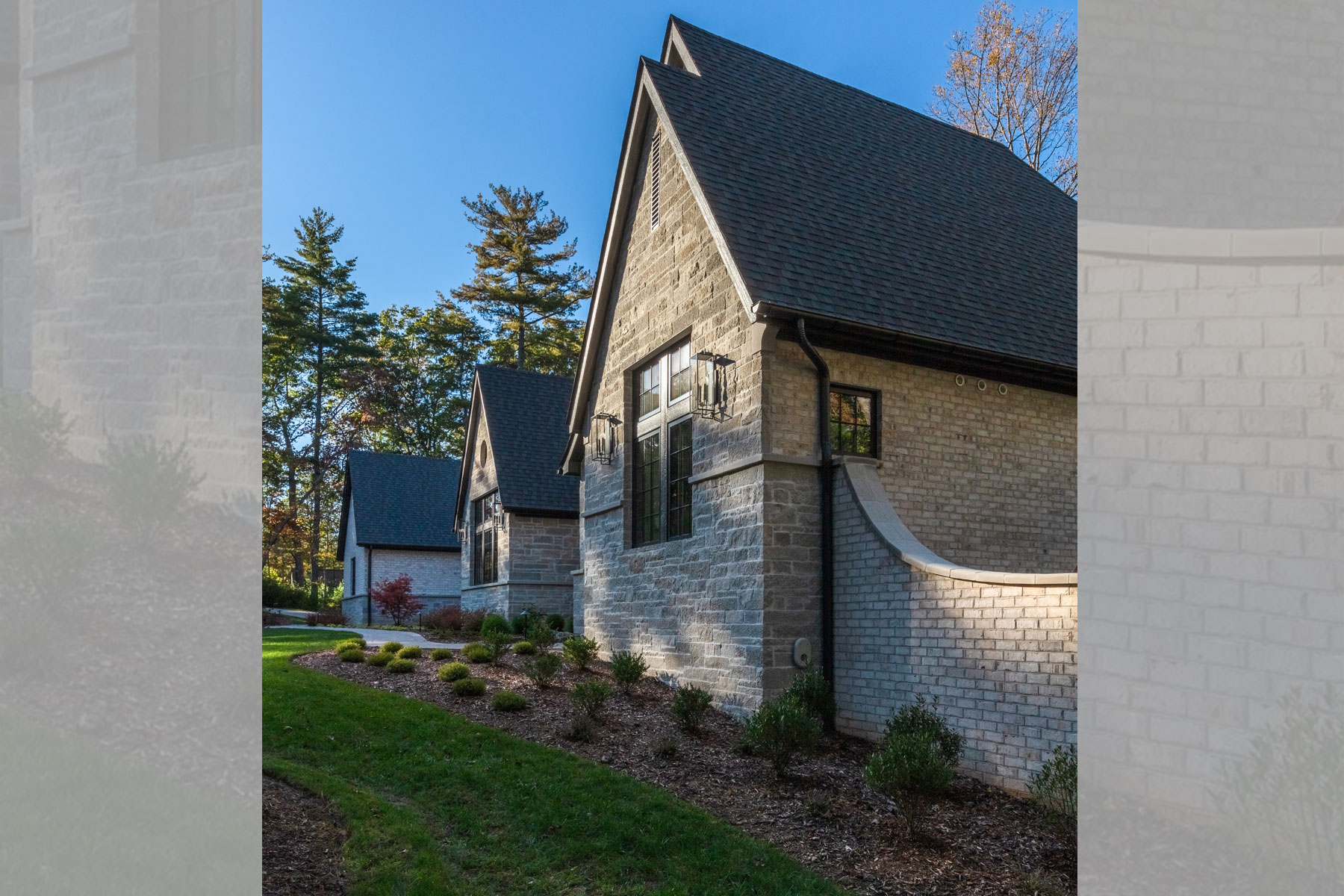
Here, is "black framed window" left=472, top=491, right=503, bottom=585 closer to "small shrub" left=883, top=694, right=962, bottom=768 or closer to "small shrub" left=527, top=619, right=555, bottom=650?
"small shrub" left=527, top=619, right=555, bottom=650

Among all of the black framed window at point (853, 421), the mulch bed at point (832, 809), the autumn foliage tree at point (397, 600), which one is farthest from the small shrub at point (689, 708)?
the autumn foliage tree at point (397, 600)

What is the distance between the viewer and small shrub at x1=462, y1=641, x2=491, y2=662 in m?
13.0

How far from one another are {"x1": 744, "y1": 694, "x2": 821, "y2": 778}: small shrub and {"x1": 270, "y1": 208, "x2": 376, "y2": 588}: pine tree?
34.2 m

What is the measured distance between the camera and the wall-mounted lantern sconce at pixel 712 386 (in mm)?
10867

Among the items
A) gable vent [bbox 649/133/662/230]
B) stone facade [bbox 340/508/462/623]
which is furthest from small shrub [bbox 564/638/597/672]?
stone facade [bbox 340/508/462/623]

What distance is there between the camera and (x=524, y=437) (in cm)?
2359

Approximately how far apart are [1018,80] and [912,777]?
64.3ft

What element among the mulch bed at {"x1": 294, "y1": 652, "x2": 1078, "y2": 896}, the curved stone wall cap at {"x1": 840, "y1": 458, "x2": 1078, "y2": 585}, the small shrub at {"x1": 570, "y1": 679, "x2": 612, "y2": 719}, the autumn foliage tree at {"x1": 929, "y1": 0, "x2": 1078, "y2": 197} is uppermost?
the autumn foliage tree at {"x1": 929, "y1": 0, "x2": 1078, "y2": 197}

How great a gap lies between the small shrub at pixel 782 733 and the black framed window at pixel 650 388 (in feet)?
19.0

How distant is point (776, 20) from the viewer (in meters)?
21.9

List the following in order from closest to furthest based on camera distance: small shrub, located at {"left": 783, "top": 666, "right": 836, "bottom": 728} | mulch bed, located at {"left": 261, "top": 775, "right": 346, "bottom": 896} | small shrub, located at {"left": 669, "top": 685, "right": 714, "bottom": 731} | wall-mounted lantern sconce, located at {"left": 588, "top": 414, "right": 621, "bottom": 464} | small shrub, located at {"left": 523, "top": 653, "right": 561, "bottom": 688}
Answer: mulch bed, located at {"left": 261, "top": 775, "right": 346, "bottom": 896} < small shrub, located at {"left": 669, "top": 685, "right": 714, "bottom": 731} < small shrub, located at {"left": 783, "top": 666, "right": 836, "bottom": 728} < small shrub, located at {"left": 523, "top": 653, "right": 561, "bottom": 688} < wall-mounted lantern sconce, located at {"left": 588, "top": 414, "right": 621, "bottom": 464}
